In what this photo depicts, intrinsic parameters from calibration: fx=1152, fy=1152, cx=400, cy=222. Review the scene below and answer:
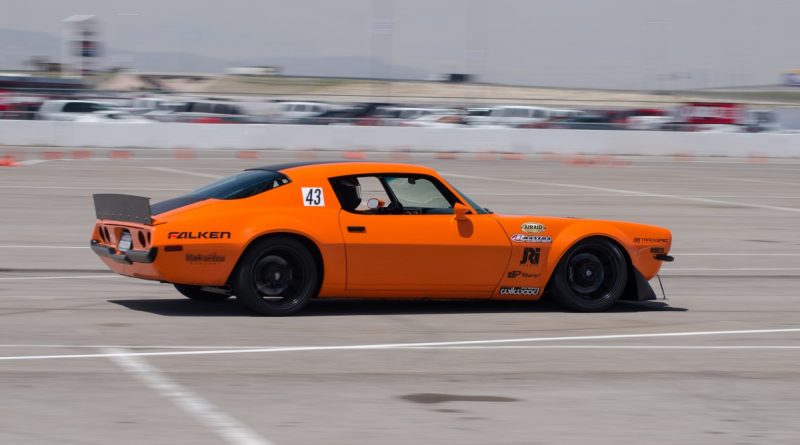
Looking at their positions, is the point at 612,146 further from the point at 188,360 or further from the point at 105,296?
the point at 188,360

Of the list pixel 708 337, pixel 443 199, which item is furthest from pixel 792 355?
pixel 443 199

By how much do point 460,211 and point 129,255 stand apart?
8.24 feet

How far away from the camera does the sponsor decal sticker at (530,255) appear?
29.9ft

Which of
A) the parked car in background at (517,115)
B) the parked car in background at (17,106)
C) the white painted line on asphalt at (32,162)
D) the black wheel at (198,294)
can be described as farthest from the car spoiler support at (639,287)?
the parked car in background at (517,115)

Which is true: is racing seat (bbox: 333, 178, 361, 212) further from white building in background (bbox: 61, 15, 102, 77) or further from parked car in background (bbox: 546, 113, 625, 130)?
white building in background (bbox: 61, 15, 102, 77)

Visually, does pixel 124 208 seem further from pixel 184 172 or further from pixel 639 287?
pixel 184 172

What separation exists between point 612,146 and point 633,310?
25.5m

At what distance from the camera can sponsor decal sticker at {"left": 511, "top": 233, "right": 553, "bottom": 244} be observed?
29.8ft

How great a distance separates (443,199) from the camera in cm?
907

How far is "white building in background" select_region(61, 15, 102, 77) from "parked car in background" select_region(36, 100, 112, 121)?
7535 millimetres

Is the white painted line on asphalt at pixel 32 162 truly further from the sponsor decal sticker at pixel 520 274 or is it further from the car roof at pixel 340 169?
the sponsor decal sticker at pixel 520 274

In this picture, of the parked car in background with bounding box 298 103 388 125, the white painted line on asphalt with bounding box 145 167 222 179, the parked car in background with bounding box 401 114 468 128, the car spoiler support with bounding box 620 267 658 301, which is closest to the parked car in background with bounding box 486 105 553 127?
the parked car in background with bounding box 401 114 468 128

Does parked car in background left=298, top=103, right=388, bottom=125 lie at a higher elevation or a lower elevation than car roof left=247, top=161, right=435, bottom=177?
lower

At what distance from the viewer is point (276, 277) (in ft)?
28.0
